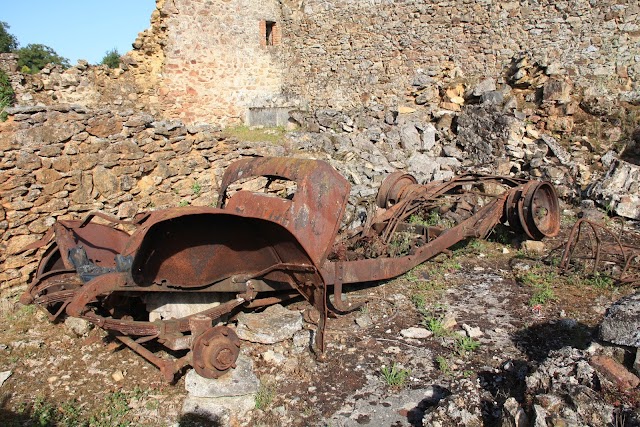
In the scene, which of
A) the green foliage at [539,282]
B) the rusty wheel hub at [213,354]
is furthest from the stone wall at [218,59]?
the rusty wheel hub at [213,354]

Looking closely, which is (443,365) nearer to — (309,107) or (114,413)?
(114,413)

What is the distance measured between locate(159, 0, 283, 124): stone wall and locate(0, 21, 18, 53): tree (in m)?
34.7

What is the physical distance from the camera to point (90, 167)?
557 cm

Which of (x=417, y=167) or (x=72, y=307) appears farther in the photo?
(x=417, y=167)

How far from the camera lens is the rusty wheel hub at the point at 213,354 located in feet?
10.5

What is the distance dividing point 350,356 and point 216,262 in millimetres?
1296

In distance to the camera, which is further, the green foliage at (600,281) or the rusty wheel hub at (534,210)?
the rusty wheel hub at (534,210)

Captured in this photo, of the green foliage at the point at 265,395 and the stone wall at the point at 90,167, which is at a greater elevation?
the stone wall at the point at 90,167

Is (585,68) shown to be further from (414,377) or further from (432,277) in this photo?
(414,377)

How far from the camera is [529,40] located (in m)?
11.7

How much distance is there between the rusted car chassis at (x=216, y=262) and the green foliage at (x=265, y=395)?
299 millimetres

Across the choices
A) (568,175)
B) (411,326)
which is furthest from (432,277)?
(568,175)

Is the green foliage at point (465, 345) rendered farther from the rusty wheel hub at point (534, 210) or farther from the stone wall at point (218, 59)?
the stone wall at point (218, 59)

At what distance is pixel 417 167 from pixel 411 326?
5.53 meters
